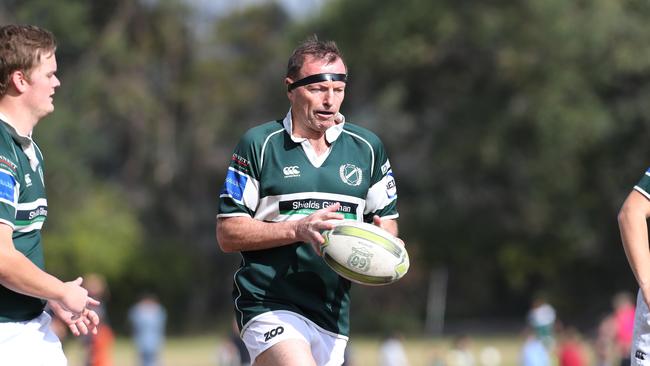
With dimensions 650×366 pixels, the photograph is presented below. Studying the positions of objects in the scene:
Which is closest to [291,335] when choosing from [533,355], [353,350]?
[533,355]

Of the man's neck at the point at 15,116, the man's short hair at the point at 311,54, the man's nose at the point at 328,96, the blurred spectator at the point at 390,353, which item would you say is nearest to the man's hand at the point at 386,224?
the man's nose at the point at 328,96

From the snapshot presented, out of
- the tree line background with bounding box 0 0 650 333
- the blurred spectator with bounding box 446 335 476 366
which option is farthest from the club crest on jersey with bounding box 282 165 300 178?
the tree line background with bounding box 0 0 650 333

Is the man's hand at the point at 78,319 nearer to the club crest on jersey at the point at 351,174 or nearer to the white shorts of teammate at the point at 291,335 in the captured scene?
the white shorts of teammate at the point at 291,335

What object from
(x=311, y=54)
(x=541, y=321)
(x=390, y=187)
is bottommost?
(x=541, y=321)

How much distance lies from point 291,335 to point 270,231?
1.99 ft

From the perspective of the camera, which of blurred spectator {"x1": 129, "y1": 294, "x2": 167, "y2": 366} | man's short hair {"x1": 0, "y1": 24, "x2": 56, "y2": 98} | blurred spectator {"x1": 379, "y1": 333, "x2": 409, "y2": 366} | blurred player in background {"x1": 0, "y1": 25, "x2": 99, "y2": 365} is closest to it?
blurred player in background {"x1": 0, "y1": 25, "x2": 99, "y2": 365}

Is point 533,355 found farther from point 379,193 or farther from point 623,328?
point 379,193

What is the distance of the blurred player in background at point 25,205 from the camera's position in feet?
17.0

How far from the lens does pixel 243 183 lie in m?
6.52

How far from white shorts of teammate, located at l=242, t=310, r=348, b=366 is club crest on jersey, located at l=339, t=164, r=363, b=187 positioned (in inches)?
33.7

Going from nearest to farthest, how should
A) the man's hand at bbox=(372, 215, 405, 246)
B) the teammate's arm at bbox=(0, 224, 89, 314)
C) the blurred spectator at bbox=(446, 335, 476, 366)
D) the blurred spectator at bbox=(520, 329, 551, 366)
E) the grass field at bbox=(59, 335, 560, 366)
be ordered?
1. the teammate's arm at bbox=(0, 224, 89, 314)
2. the man's hand at bbox=(372, 215, 405, 246)
3. the blurred spectator at bbox=(520, 329, 551, 366)
4. the blurred spectator at bbox=(446, 335, 476, 366)
5. the grass field at bbox=(59, 335, 560, 366)

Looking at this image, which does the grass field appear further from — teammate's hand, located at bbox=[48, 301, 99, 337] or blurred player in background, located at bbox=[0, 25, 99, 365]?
blurred player in background, located at bbox=[0, 25, 99, 365]

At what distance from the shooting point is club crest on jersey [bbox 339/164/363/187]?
6.62 m

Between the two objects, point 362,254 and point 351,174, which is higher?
point 351,174
